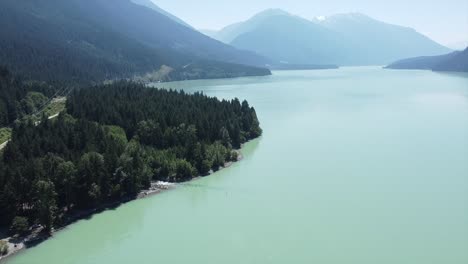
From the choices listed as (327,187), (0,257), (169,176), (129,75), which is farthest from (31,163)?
(129,75)

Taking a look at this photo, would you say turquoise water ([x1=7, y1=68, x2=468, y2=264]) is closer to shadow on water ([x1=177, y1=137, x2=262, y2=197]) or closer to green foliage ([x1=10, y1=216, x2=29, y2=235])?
shadow on water ([x1=177, y1=137, x2=262, y2=197])

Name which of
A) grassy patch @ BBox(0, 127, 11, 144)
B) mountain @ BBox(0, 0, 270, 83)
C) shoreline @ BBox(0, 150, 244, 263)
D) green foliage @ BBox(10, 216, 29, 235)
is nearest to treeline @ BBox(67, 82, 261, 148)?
grassy patch @ BBox(0, 127, 11, 144)

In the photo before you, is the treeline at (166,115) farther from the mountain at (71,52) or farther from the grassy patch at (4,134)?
the mountain at (71,52)

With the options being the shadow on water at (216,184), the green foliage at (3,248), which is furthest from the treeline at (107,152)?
the green foliage at (3,248)

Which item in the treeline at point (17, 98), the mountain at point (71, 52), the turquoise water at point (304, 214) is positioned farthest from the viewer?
the mountain at point (71, 52)

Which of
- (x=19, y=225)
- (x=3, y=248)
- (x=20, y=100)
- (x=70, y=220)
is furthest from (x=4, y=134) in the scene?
(x=3, y=248)

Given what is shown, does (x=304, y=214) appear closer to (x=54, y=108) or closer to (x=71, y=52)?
(x=54, y=108)
